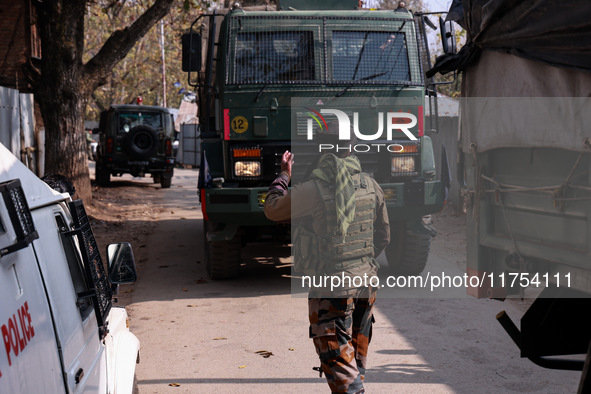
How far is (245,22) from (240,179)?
1791 millimetres

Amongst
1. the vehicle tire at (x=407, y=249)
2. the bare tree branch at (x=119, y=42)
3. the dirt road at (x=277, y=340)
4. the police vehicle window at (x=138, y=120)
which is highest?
the bare tree branch at (x=119, y=42)

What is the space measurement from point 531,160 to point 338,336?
4.85 feet

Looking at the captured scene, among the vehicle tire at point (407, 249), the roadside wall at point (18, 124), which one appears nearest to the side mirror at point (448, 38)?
the vehicle tire at point (407, 249)

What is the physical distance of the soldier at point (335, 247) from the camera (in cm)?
433

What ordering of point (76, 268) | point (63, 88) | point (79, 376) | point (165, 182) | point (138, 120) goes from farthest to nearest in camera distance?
1. point (165, 182)
2. point (138, 120)
3. point (63, 88)
4. point (76, 268)
5. point (79, 376)

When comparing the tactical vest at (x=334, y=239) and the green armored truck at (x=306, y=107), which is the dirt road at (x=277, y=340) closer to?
the green armored truck at (x=306, y=107)

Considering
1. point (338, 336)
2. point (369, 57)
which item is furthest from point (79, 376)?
point (369, 57)

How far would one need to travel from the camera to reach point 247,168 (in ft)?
27.6

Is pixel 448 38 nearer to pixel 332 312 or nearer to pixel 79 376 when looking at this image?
pixel 332 312

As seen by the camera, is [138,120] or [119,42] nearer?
[119,42]

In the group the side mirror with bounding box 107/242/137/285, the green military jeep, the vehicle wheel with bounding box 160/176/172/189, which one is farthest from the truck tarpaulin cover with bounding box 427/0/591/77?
the vehicle wheel with bounding box 160/176/172/189

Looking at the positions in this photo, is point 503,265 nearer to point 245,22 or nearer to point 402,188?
point 402,188

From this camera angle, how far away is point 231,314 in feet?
24.4

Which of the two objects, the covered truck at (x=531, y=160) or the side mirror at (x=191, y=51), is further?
the side mirror at (x=191, y=51)
